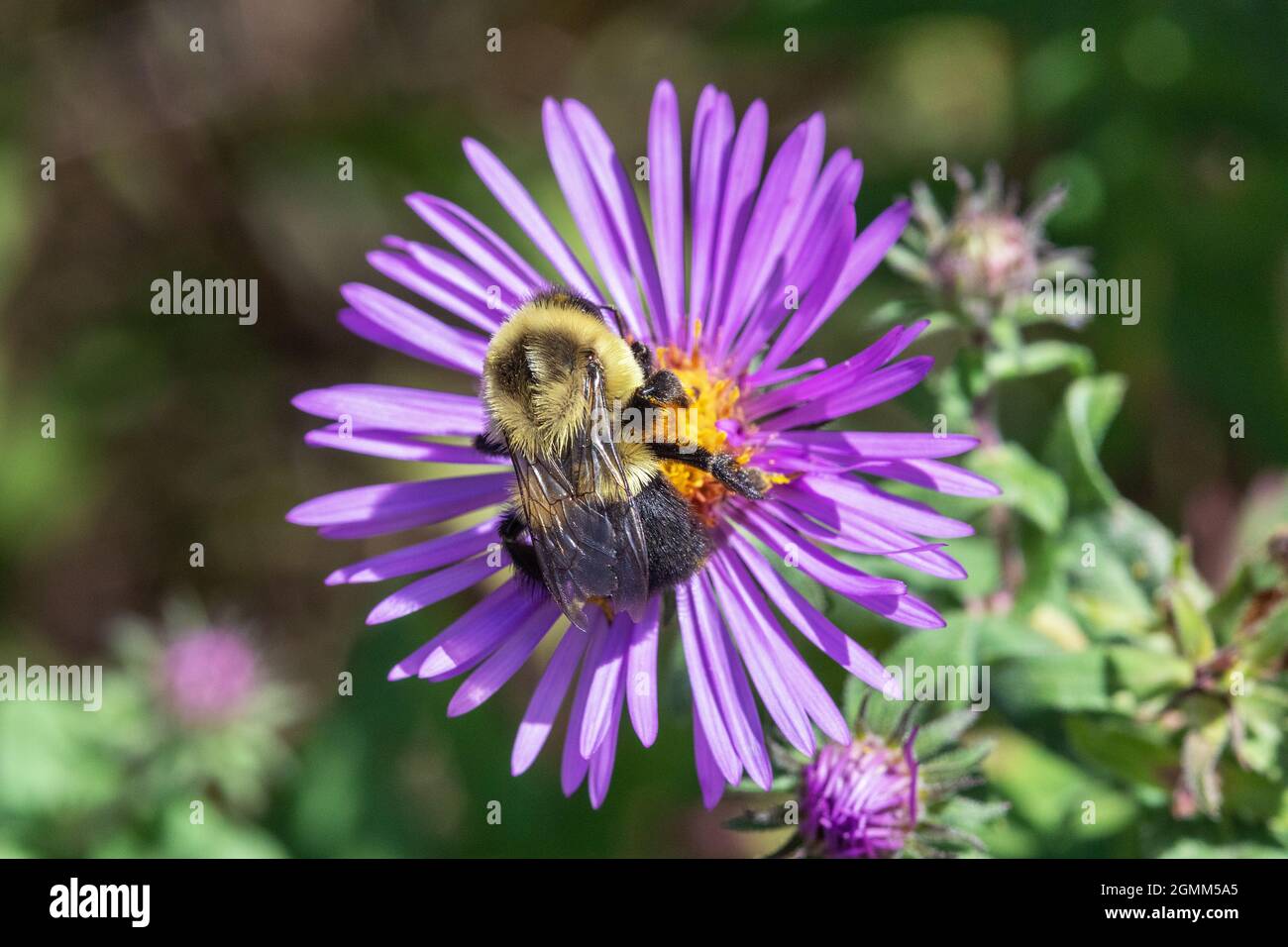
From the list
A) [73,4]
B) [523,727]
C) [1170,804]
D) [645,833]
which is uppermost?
[73,4]

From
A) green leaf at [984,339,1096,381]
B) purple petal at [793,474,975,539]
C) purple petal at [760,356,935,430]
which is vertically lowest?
purple petal at [793,474,975,539]

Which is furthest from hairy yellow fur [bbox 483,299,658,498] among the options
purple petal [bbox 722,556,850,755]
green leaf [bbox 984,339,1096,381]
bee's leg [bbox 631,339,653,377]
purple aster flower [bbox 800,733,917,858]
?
green leaf [bbox 984,339,1096,381]

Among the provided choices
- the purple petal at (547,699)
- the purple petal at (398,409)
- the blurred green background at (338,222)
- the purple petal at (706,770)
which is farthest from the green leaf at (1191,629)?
the purple petal at (398,409)

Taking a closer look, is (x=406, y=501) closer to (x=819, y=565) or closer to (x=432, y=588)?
(x=432, y=588)

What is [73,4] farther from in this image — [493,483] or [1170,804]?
[1170,804]

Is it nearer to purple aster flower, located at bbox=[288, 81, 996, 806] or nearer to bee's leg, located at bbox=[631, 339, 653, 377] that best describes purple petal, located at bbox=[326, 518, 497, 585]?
purple aster flower, located at bbox=[288, 81, 996, 806]

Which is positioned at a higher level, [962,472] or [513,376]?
[513,376]

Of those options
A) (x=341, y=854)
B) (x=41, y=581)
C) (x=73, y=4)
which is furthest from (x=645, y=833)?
(x=73, y=4)
